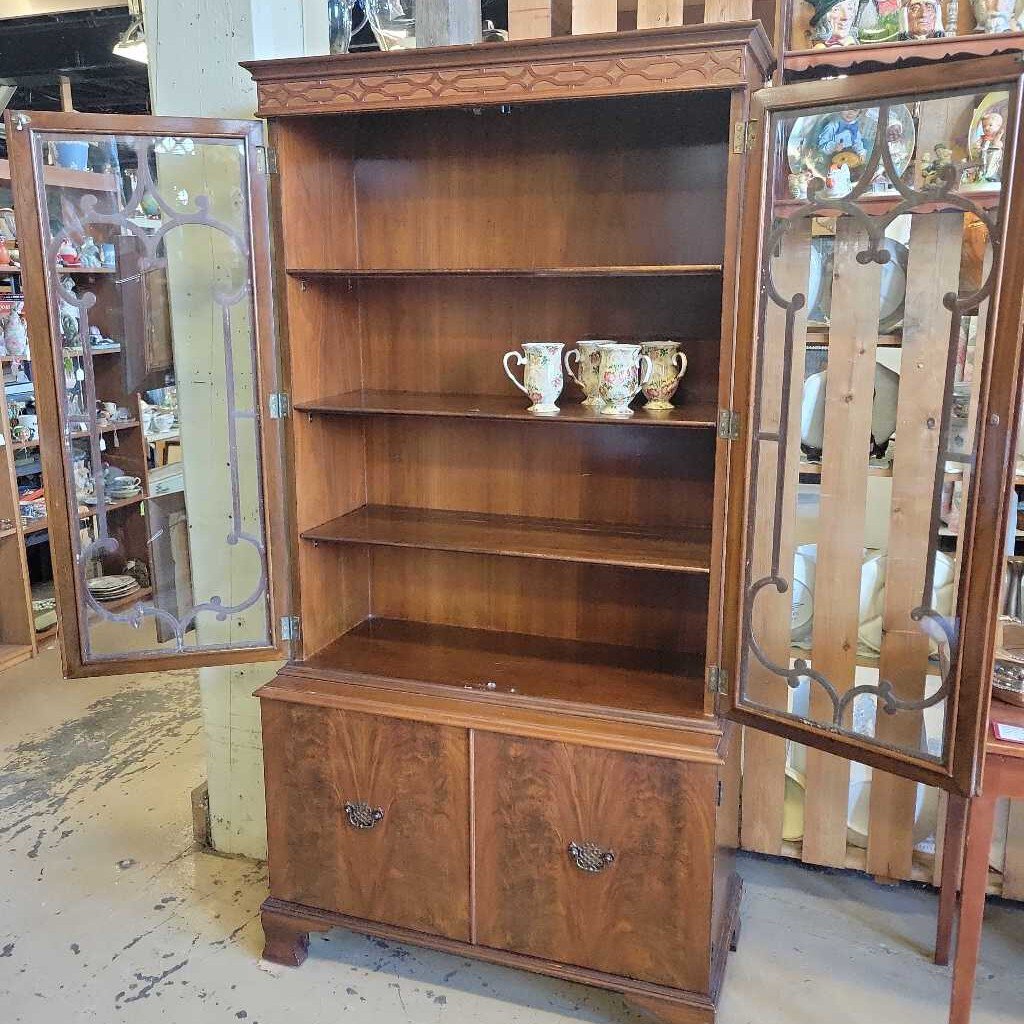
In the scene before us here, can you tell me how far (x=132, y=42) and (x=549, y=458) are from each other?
2.86 meters

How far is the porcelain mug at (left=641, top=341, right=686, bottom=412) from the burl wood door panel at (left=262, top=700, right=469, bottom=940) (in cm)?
78

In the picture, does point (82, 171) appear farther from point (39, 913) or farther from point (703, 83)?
point (39, 913)

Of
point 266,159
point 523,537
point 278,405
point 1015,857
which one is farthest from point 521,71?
point 1015,857

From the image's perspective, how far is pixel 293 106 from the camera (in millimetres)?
1817

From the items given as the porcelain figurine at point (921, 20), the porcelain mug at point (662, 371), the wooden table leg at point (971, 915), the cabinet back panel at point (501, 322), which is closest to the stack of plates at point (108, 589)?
the cabinet back panel at point (501, 322)

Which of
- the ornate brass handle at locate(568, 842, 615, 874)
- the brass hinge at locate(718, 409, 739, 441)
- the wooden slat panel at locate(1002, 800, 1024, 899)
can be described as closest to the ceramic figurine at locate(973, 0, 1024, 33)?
the brass hinge at locate(718, 409, 739, 441)

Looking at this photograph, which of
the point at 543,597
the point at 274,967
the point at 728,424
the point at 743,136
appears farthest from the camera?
the point at 543,597

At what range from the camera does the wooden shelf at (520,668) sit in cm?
192

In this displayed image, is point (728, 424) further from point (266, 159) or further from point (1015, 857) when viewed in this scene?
point (1015, 857)

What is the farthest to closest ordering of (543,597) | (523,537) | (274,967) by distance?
(543,597) < (274,967) < (523,537)

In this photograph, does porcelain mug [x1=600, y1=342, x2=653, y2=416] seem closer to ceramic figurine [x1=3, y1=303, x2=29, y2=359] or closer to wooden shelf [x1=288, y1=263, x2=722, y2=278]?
wooden shelf [x1=288, y1=263, x2=722, y2=278]

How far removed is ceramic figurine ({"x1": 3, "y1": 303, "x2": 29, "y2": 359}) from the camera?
3.81 m

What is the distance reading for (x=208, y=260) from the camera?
2090 millimetres

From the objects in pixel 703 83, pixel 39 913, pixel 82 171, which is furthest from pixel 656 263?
pixel 39 913
